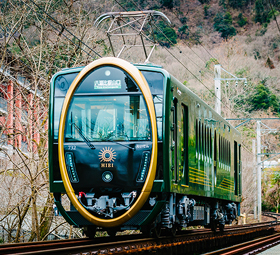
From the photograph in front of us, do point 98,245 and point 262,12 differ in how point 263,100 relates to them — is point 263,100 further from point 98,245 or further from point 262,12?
point 98,245

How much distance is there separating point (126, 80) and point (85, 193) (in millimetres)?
2351

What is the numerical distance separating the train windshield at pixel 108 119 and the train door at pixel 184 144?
59.0 inches

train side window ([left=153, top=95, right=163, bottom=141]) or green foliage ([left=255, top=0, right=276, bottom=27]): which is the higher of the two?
green foliage ([left=255, top=0, right=276, bottom=27])

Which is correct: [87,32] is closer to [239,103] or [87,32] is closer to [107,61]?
[107,61]

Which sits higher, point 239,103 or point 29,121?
point 239,103

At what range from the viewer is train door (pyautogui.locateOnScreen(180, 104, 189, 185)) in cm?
1095

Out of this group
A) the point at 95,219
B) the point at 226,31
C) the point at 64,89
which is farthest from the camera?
the point at 226,31

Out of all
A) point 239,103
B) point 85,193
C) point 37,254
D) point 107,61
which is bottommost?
point 37,254

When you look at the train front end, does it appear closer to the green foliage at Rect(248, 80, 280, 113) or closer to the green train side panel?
the green train side panel

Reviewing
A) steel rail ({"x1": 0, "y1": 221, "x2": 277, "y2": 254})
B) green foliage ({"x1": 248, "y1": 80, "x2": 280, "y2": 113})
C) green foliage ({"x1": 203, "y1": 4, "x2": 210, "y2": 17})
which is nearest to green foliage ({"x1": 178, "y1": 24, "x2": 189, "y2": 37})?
green foliage ({"x1": 203, "y1": 4, "x2": 210, "y2": 17})

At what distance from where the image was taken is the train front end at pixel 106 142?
957cm

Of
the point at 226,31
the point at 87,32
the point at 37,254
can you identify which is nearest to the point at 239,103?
the point at 226,31

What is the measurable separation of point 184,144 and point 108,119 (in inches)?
84.0

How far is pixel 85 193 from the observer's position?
9750 mm
